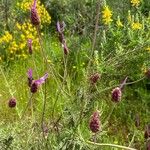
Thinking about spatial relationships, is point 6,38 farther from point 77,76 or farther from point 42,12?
point 77,76

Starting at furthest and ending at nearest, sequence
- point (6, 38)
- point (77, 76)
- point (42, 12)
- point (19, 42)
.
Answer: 1. point (42, 12)
2. point (19, 42)
3. point (6, 38)
4. point (77, 76)

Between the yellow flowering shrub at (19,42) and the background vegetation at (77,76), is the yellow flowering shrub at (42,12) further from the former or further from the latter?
the yellow flowering shrub at (19,42)

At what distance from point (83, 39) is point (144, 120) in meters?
1.42

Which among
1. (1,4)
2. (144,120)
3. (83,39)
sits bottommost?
(144,120)

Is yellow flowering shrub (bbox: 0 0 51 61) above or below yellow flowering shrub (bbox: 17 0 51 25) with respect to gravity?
below

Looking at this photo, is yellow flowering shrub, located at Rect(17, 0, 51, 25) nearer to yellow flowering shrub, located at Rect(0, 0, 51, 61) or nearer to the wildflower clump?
yellow flowering shrub, located at Rect(0, 0, 51, 61)

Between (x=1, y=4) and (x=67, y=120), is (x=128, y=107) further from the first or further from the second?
(x=1, y=4)

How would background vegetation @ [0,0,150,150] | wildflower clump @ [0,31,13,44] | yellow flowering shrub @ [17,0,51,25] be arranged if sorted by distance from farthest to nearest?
yellow flowering shrub @ [17,0,51,25] → wildflower clump @ [0,31,13,44] → background vegetation @ [0,0,150,150]

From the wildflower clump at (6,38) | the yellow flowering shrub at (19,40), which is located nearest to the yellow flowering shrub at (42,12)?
the yellow flowering shrub at (19,40)

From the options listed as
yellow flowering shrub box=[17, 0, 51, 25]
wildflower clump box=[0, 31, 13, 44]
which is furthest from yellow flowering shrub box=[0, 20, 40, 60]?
yellow flowering shrub box=[17, 0, 51, 25]

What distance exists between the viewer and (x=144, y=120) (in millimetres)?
3615

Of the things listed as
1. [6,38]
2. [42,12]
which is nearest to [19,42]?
[6,38]

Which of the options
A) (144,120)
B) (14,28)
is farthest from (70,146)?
(14,28)

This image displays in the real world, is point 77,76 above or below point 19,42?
below
